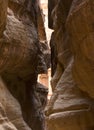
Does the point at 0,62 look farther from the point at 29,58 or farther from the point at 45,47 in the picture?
the point at 45,47

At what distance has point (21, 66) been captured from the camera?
6949 mm

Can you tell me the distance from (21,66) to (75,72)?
109 inches

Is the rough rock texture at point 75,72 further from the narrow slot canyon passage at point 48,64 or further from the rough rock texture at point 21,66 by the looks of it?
the rough rock texture at point 21,66

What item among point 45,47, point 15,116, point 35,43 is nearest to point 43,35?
point 45,47

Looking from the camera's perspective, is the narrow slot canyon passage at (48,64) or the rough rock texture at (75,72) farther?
the narrow slot canyon passage at (48,64)

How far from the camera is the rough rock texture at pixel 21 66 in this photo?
21.1 ft

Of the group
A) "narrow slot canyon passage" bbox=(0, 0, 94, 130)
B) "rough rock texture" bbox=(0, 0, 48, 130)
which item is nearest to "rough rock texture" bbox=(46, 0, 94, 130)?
"narrow slot canyon passage" bbox=(0, 0, 94, 130)

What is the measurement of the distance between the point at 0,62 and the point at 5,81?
2.29 ft

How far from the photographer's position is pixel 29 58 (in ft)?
22.7

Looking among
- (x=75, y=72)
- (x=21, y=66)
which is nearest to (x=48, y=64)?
(x=21, y=66)

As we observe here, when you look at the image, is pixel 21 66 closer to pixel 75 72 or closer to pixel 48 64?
pixel 48 64

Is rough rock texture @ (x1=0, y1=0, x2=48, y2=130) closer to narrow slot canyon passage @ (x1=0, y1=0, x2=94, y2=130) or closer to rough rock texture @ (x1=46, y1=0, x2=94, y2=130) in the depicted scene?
narrow slot canyon passage @ (x1=0, y1=0, x2=94, y2=130)

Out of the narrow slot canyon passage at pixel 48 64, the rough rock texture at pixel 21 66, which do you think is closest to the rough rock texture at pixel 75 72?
the narrow slot canyon passage at pixel 48 64

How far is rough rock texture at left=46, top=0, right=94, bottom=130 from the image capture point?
3824 mm
